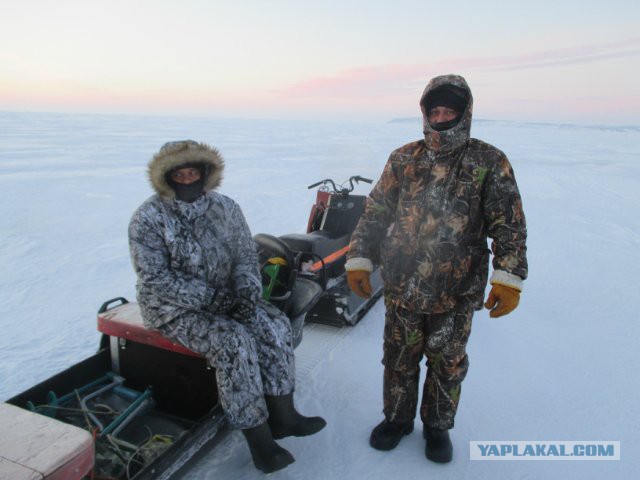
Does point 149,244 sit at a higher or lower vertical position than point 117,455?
higher

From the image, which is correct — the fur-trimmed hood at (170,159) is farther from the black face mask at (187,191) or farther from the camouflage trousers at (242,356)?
the camouflage trousers at (242,356)

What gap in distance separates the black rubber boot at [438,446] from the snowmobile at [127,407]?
848 millimetres

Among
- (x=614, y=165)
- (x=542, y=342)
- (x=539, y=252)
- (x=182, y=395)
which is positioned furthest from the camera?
(x=614, y=165)

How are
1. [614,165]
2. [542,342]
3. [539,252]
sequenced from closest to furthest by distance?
1. [542,342]
2. [539,252]
3. [614,165]

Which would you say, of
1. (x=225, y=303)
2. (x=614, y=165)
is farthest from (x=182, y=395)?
(x=614, y=165)

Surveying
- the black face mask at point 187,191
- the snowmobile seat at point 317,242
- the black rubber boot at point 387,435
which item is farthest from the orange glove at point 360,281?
the snowmobile seat at point 317,242

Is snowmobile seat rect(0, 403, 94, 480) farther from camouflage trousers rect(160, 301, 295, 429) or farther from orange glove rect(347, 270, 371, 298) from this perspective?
orange glove rect(347, 270, 371, 298)

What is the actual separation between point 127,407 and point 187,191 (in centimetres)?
106

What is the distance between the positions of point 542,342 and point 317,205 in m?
2.07

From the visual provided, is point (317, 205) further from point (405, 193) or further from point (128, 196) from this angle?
point (128, 196)

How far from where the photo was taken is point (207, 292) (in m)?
2.07

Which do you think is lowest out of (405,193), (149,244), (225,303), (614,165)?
(614,165)

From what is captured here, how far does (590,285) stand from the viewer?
442cm

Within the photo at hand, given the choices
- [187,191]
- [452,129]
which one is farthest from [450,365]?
[187,191]
